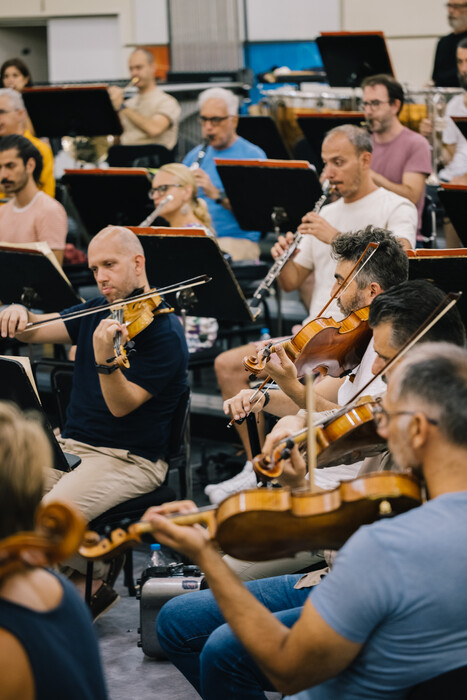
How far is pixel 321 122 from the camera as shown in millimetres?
5121

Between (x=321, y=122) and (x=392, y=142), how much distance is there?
483 mm

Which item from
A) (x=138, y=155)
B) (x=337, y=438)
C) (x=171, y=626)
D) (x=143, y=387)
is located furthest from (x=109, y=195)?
(x=337, y=438)

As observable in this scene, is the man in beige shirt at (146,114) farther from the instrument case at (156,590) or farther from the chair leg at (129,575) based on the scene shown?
the instrument case at (156,590)

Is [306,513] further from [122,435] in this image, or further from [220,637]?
[122,435]

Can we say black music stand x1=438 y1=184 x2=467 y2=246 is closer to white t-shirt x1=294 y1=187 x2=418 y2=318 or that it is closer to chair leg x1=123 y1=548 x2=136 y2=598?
white t-shirt x1=294 y1=187 x2=418 y2=318

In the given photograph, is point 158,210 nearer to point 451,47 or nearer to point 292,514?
point 451,47

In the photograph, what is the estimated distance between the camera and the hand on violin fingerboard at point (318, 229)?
3744 millimetres

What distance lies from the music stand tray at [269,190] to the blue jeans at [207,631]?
2423 mm

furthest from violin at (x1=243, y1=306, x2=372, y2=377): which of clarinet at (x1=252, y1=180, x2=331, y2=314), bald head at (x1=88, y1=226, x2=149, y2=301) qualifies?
clarinet at (x1=252, y1=180, x2=331, y2=314)

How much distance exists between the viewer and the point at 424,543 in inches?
55.8

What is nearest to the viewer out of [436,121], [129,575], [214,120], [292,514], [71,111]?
[292,514]

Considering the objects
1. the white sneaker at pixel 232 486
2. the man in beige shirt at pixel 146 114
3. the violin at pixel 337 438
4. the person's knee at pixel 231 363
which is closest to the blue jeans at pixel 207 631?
the violin at pixel 337 438

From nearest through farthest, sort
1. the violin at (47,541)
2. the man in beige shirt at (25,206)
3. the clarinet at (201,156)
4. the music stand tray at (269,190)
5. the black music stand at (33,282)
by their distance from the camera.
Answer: the violin at (47,541) < the black music stand at (33,282) < the music stand tray at (269,190) < the man in beige shirt at (25,206) < the clarinet at (201,156)

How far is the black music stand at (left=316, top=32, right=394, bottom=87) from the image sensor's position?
18.8ft
